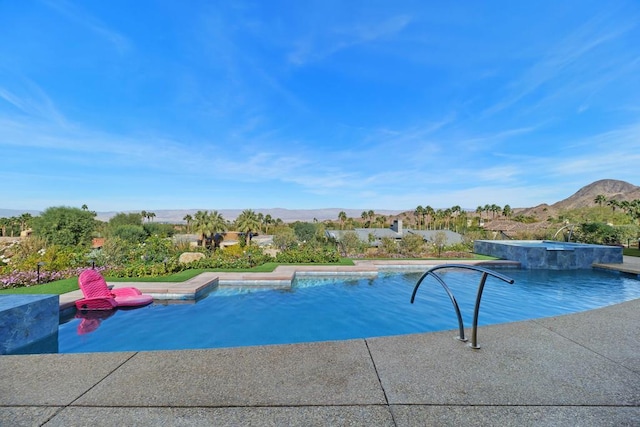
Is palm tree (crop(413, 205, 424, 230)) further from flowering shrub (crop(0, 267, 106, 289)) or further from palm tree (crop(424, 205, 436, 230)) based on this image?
flowering shrub (crop(0, 267, 106, 289))

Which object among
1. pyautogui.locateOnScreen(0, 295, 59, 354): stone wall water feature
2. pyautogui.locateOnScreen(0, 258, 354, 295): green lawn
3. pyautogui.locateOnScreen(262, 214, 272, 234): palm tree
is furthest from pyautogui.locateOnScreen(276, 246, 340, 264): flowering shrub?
pyautogui.locateOnScreen(262, 214, 272, 234): palm tree

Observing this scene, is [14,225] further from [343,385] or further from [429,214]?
[429,214]

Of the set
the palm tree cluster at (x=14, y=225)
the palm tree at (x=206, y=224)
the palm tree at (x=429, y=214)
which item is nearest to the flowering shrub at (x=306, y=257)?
the palm tree at (x=206, y=224)

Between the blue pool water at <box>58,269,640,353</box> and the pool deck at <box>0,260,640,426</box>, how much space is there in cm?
348

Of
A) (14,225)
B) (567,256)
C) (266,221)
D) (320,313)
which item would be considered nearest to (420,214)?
(266,221)

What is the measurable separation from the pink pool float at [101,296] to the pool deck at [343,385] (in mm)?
5638

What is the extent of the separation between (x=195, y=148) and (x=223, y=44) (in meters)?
15.9

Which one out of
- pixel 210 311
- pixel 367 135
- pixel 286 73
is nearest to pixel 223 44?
pixel 286 73

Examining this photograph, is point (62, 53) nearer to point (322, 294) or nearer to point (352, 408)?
point (322, 294)

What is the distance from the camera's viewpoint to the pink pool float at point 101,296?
7426 mm

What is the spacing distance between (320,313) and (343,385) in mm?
5713

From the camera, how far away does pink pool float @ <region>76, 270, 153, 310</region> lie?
24.4 feet

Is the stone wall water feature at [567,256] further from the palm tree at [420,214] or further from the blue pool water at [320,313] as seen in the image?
the palm tree at [420,214]

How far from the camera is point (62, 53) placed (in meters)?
10.2
